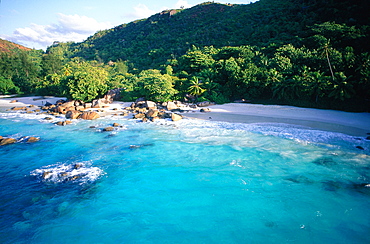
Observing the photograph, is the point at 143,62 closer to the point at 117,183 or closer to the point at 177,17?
the point at 177,17

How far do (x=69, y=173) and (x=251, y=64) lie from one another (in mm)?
37299

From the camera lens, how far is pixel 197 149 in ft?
65.3

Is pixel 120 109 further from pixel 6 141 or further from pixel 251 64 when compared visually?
pixel 251 64

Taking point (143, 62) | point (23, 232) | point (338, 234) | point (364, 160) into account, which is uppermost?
point (143, 62)

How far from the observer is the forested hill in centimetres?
5642

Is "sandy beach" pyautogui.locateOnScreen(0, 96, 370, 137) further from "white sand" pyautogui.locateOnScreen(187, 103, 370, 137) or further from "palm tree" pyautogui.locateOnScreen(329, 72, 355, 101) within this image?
"palm tree" pyautogui.locateOnScreen(329, 72, 355, 101)

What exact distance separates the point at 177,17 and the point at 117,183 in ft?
387

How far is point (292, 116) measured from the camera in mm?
30391

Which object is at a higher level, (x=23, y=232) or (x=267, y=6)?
(x=267, y=6)

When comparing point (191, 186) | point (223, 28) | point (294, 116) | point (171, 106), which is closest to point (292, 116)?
point (294, 116)

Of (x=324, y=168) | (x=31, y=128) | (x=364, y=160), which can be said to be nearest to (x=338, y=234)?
(x=324, y=168)

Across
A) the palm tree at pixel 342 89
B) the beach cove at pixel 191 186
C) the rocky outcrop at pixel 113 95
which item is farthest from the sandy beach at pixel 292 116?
the rocky outcrop at pixel 113 95

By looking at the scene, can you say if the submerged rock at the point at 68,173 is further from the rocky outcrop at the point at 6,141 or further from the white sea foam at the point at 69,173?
the rocky outcrop at the point at 6,141

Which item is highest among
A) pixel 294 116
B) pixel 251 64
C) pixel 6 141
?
pixel 251 64
